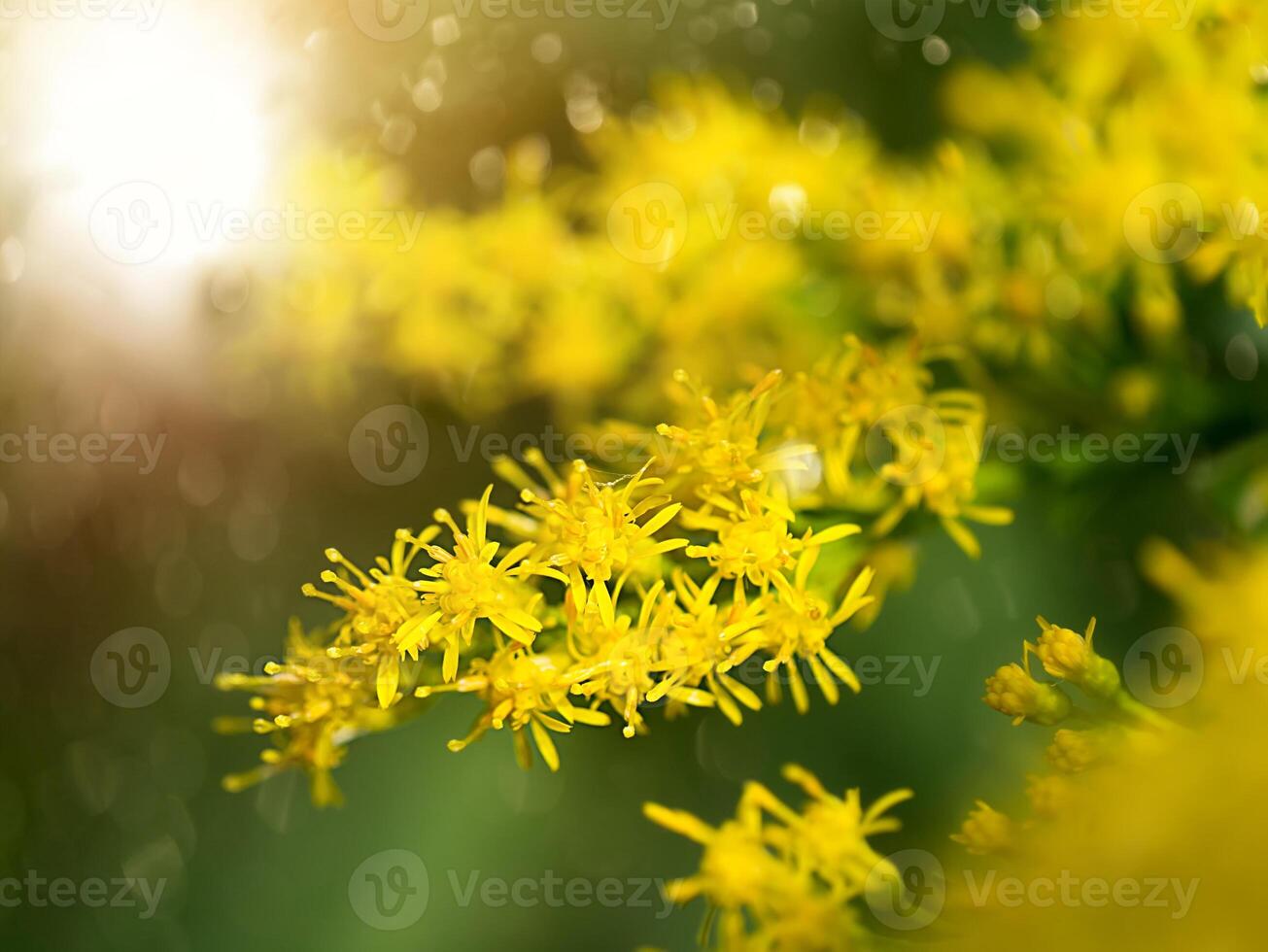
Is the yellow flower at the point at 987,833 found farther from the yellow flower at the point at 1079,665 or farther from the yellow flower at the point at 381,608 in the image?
the yellow flower at the point at 381,608

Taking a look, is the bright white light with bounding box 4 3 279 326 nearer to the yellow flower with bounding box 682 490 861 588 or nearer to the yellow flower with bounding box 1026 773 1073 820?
the yellow flower with bounding box 682 490 861 588

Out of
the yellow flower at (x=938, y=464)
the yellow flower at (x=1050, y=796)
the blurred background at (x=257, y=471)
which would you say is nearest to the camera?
the yellow flower at (x=1050, y=796)

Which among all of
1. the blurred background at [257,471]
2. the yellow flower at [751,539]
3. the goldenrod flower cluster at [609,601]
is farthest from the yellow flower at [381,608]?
the blurred background at [257,471]

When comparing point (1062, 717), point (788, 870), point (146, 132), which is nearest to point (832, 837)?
point (788, 870)

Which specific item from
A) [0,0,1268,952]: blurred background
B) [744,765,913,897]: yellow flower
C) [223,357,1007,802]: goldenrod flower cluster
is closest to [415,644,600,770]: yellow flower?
[223,357,1007,802]: goldenrod flower cluster

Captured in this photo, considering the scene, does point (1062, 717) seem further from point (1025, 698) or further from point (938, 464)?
point (938, 464)

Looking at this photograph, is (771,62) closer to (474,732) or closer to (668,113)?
(668,113)
